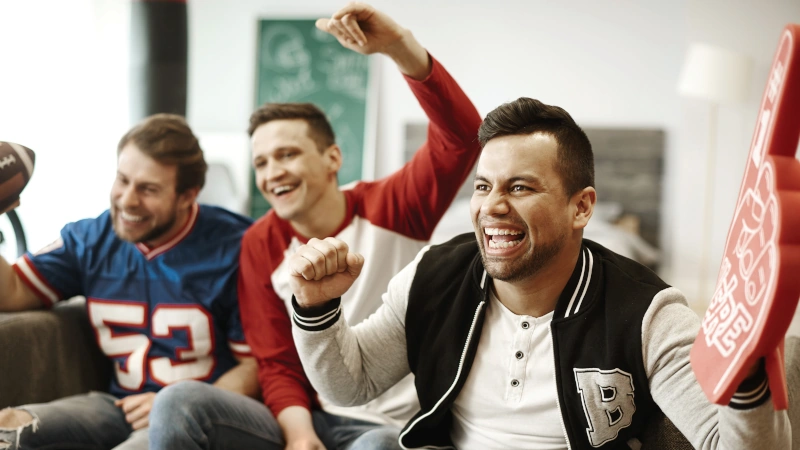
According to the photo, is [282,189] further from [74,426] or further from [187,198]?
[74,426]

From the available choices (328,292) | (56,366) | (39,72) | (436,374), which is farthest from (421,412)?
(39,72)

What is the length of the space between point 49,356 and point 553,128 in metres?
1.26

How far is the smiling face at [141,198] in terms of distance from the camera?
5.80 ft

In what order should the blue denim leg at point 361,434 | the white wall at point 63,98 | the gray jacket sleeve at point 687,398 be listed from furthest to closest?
the white wall at point 63,98 < the blue denim leg at point 361,434 < the gray jacket sleeve at point 687,398

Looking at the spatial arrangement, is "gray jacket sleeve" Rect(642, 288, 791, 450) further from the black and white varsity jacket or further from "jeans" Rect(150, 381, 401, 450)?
"jeans" Rect(150, 381, 401, 450)

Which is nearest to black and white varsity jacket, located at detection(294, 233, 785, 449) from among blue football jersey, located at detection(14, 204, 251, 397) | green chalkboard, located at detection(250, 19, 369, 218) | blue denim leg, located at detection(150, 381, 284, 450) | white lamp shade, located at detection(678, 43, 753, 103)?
blue denim leg, located at detection(150, 381, 284, 450)

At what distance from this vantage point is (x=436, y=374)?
1.38m

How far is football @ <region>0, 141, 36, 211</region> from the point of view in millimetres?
1568

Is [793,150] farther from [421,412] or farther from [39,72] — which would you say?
[39,72]

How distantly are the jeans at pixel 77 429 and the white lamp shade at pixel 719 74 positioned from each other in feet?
12.5

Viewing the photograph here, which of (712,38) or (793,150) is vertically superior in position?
(712,38)

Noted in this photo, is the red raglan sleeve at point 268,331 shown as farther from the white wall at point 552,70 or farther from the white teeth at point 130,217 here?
the white wall at point 552,70

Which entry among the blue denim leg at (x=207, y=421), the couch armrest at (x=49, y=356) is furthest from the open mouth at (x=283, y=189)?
the couch armrest at (x=49, y=356)

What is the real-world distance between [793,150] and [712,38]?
4.22m
